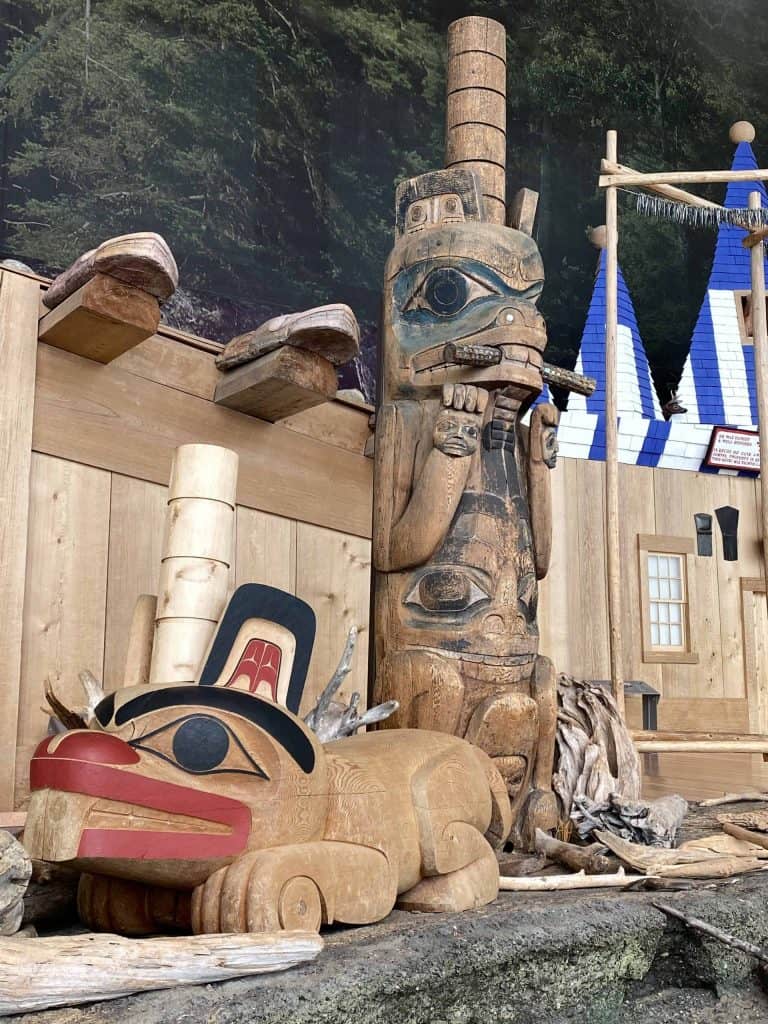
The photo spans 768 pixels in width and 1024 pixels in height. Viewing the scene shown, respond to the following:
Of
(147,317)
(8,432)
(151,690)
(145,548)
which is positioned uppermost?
(147,317)

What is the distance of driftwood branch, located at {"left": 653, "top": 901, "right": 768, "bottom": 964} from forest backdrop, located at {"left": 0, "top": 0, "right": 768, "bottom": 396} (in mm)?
6798

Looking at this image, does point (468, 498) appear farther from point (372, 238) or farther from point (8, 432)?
point (372, 238)

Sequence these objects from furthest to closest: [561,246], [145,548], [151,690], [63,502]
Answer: [561,246] → [145,548] → [63,502] → [151,690]

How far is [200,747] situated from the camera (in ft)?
5.84

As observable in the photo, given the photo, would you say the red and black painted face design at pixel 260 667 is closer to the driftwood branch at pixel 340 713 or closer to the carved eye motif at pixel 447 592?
the driftwood branch at pixel 340 713

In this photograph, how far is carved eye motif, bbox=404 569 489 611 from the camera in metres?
3.01

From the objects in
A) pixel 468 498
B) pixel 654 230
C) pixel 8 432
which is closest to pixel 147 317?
pixel 8 432

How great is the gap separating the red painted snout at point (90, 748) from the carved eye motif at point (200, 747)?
3 cm

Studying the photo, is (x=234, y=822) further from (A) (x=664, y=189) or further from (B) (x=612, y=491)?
(A) (x=664, y=189)

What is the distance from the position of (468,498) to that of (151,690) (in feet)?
5.07

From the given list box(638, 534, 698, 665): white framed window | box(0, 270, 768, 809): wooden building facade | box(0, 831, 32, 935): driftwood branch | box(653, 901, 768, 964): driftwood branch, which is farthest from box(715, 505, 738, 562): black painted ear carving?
box(0, 831, 32, 935): driftwood branch

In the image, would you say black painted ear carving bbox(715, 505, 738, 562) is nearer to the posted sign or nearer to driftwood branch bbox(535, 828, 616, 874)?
the posted sign

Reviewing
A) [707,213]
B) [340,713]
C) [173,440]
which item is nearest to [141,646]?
[340,713]

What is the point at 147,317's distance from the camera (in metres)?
2.98
